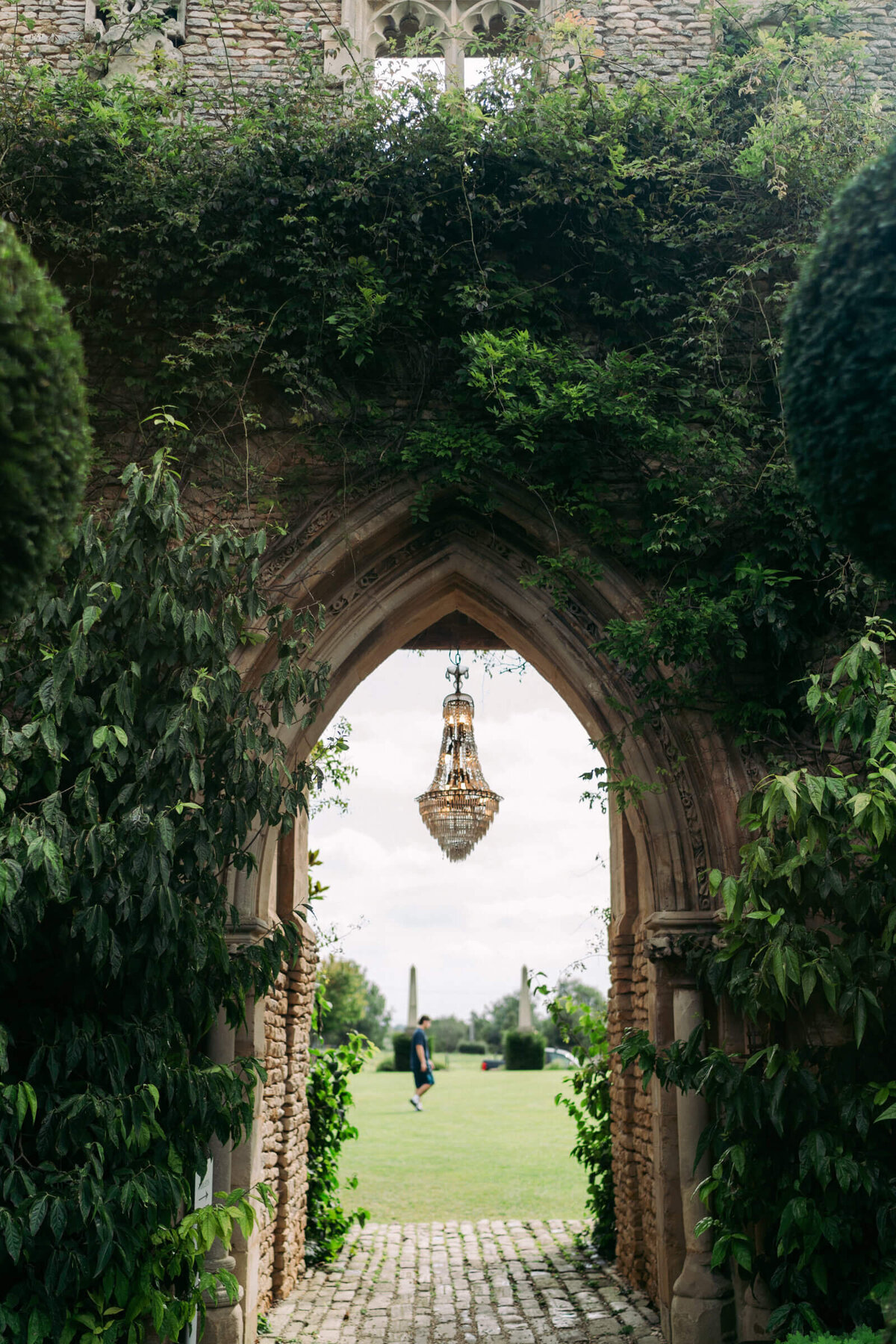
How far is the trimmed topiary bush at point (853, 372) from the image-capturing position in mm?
2176

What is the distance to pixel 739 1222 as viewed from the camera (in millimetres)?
4461

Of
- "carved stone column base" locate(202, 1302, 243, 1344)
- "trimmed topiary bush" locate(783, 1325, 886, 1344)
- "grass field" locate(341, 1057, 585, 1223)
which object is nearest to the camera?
"trimmed topiary bush" locate(783, 1325, 886, 1344)

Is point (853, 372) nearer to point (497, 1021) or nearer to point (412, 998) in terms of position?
point (412, 998)

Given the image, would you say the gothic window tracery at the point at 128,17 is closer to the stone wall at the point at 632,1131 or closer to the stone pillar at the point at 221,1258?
the stone pillar at the point at 221,1258

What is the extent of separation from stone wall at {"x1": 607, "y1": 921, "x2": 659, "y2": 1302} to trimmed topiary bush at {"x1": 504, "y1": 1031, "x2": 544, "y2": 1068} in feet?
59.0

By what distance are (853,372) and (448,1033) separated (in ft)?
174

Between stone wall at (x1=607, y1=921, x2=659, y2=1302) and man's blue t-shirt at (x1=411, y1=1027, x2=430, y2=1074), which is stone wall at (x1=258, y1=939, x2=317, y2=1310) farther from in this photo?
man's blue t-shirt at (x1=411, y1=1027, x2=430, y2=1074)

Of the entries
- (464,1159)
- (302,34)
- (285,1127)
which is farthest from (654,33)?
(464,1159)

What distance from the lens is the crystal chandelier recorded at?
786 cm

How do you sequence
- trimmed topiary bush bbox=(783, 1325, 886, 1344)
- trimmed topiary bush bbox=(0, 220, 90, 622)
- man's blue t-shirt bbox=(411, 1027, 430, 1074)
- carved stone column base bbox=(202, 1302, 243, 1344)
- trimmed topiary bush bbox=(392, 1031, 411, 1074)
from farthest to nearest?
trimmed topiary bush bbox=(392, 1031, 411, 1074)
man's blue t-shirt bbox=(411, 1027, 430, 1074)
carved stone column base bbox=(202, 1302, 243, 1344)
trimmed topiary bush bbox=(783, 1325, 886, 1344)
trimmed topiary bush bbox=(0, 220, 90, 622)

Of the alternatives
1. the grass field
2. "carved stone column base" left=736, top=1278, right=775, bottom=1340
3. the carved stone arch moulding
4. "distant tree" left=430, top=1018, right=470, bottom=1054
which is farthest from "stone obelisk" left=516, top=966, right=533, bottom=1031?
"carved stone column base" left=736, top=1278, right=775, bottom=1340

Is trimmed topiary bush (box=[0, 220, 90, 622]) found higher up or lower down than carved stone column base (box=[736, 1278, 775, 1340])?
higher up

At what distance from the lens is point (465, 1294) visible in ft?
21.1

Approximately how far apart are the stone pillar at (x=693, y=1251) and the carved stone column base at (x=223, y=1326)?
189 cm
